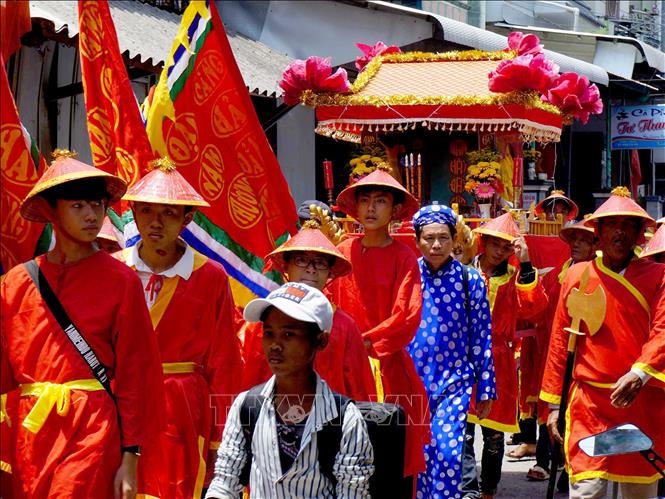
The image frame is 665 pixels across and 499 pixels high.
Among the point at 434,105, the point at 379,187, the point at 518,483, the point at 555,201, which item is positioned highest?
the point at 434,105

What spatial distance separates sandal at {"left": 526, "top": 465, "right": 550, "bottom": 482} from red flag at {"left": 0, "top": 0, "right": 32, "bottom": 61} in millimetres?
6116

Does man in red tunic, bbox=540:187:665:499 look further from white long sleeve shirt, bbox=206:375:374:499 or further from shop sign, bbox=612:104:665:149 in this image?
shop sign, bbox=612:104:665:149

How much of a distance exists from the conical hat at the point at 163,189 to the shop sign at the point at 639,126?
64.2ft

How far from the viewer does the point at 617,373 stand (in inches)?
268

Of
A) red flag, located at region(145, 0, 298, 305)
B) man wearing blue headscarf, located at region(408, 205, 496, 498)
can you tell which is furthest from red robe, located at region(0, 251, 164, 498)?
man wearing blue headscarf, located at region(408, 205, 496, 498)

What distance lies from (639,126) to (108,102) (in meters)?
19.4

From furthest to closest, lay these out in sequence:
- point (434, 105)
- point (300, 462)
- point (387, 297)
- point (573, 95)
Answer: point (573, 95) → point (434, 105) → point (387, 297) → point (300, 462)

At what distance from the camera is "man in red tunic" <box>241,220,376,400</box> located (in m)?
5.75

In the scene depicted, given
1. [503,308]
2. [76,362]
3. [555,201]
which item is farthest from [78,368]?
[555,201]

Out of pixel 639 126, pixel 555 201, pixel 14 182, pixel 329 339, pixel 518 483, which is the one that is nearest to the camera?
pixel 14 182

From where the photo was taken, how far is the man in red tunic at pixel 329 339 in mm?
5746

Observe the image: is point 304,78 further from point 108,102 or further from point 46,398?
point 46,398

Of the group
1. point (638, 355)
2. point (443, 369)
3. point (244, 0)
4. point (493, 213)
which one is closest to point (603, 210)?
point (638, 355)

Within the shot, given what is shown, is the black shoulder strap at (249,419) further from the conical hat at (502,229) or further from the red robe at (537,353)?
the red robe at (537,353)
